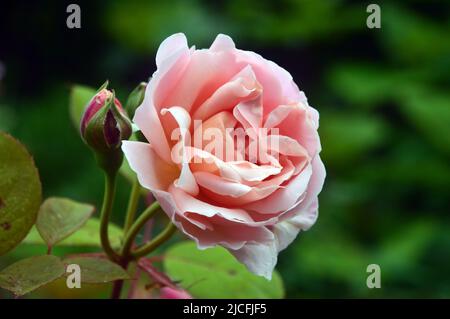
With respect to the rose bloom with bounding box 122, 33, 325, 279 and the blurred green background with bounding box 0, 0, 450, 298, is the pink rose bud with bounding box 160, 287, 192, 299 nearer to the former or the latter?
the rose bloom with bounding box 122, 33, 325, 279

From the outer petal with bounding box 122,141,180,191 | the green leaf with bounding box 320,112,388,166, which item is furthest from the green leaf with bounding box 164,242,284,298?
the green leaf with bounding box 320,112,388,166

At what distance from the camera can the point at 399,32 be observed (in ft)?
5.29

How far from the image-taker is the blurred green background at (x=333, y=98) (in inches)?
52.2

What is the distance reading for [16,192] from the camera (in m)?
0.42

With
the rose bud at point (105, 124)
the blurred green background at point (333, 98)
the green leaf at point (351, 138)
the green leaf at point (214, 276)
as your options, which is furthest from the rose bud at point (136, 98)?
the green leaf at point (351, 138)

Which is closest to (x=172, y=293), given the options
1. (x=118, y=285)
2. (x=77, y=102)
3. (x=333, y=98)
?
(x=118, y=285)

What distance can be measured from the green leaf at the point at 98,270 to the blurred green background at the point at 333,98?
Answer: 0.68 metres

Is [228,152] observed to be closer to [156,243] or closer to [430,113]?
[156,243]

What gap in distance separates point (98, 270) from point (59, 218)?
7 cm

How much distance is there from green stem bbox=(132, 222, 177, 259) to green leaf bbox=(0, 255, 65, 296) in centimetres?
6

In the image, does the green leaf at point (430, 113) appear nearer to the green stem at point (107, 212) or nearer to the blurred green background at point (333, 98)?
the blurred green background at point (333, 98)

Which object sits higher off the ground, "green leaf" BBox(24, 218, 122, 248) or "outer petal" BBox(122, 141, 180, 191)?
"outer petal" BBox(122, 141, 180, 191)

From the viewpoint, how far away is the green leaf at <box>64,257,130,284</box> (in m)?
0.41
